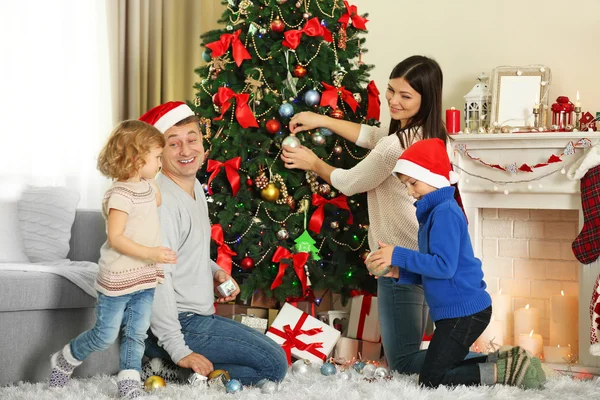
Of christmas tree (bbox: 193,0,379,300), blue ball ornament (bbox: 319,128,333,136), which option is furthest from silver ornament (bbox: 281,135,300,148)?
blue ball ornament (bbox: 319,128,333,136)

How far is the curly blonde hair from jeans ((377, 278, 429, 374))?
1.15 meters

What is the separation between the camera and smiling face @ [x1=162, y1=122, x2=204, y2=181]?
2.90m

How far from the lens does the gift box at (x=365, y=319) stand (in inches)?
137

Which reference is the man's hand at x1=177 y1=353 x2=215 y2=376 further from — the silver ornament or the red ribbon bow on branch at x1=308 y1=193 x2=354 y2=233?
the silver ornament

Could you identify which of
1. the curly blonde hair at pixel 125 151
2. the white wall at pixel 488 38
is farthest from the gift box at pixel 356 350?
the white wall at pixel 488 38

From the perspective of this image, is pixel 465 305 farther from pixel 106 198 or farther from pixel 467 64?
pixel 467 64

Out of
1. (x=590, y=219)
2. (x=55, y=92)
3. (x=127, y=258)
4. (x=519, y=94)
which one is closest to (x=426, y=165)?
(x=127, y=258)

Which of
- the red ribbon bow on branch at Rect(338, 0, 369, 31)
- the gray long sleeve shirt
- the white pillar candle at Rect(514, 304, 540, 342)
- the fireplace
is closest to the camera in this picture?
the gray long sleeve shirt

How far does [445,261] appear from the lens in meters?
2.68

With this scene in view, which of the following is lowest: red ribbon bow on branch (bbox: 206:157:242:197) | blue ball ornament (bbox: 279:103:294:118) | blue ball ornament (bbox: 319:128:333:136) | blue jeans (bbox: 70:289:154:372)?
blue jeans (bbox: 70:289:154:372)

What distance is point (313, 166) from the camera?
331 centimetres

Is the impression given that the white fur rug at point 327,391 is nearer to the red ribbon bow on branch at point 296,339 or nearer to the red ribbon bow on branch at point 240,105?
the red ribbon bow on branch at point 296,339

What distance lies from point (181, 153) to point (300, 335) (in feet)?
3.20

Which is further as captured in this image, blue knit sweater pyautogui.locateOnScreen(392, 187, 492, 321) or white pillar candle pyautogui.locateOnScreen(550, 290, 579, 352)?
white pillar candle pyautogui.locateOnScreen(550, 290, 579, 352)
